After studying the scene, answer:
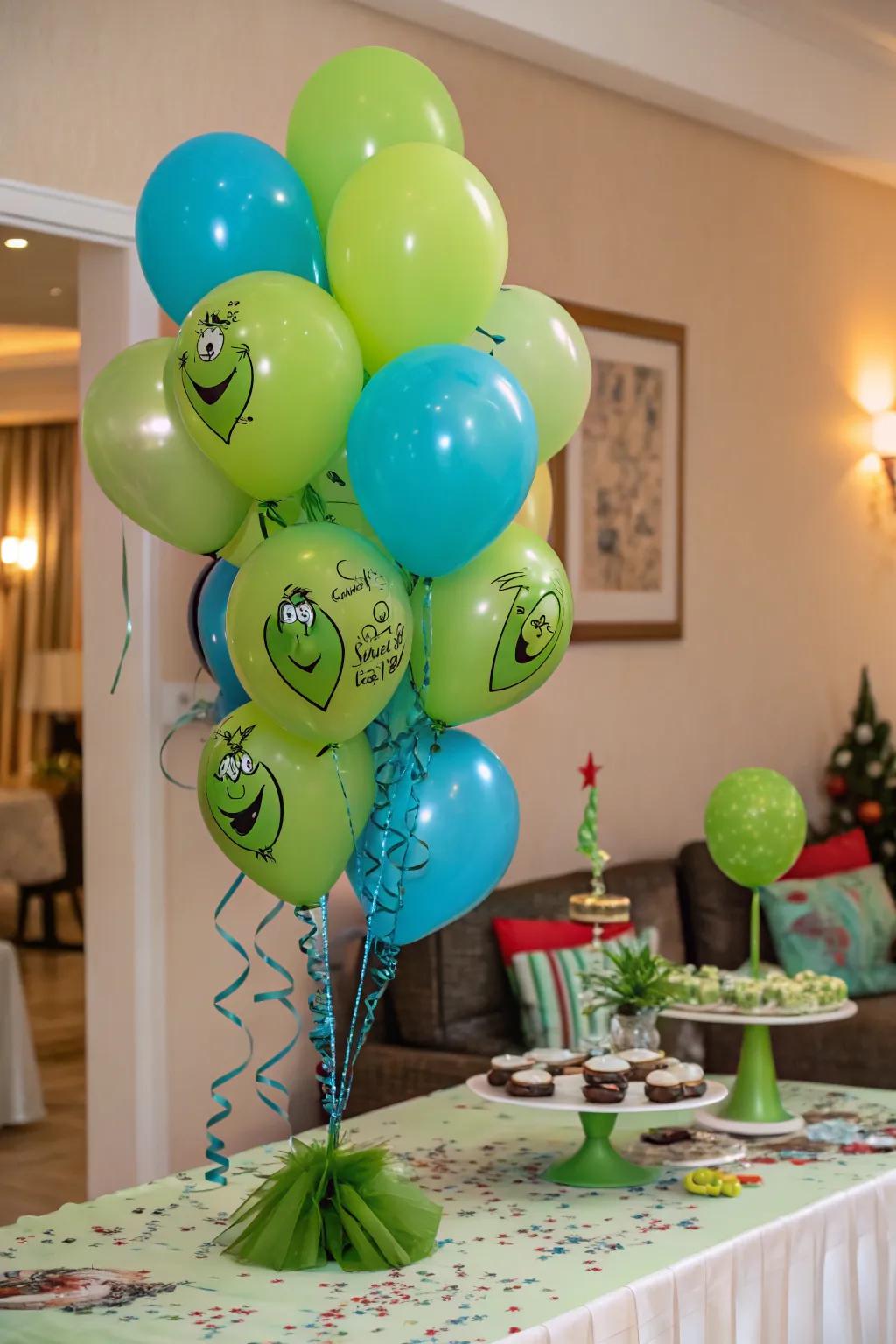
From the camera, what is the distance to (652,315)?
492 cm

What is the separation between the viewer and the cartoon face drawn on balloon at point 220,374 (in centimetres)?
210

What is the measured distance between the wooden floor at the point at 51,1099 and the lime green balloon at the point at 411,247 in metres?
2.97

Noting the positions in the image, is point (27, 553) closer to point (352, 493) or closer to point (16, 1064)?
point (16, 1064)

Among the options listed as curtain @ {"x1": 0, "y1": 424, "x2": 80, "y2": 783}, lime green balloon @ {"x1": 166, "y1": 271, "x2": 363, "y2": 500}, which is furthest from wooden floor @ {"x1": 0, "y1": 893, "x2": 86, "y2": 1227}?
lime green balloon @ {"x1": 166, "y1": 271, "x2": 363, "y2": 500}

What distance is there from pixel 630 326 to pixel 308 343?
111 inches

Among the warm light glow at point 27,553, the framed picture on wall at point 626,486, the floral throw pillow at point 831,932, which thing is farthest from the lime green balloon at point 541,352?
the warm light glow at point 27,553

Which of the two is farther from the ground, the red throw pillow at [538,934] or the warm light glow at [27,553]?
the warm light glow at [27,553]

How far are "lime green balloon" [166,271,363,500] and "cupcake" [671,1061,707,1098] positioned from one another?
3.51 ft

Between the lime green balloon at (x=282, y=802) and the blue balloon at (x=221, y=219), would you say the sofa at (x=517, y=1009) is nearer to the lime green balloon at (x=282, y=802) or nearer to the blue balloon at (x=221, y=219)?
the lime green balloon at (x=282, y=802)

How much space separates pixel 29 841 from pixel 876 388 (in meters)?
4.75

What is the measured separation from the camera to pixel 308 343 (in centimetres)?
213

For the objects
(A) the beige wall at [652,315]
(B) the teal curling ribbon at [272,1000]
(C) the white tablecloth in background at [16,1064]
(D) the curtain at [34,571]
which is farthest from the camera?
(D) the curtain at [34,571]

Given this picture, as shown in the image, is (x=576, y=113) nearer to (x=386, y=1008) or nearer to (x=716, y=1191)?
(x=386, y=1008)

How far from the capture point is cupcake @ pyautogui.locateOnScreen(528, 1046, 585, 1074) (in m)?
2.70
